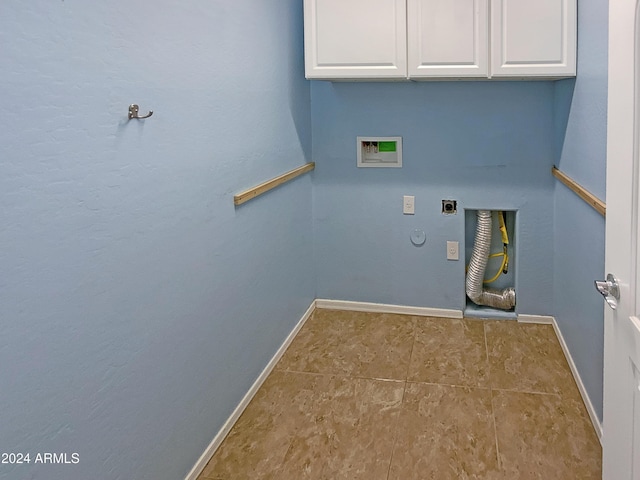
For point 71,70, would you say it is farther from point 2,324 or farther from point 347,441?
point 347,441

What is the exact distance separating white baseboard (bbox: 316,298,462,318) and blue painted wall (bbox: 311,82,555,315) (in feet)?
0.12

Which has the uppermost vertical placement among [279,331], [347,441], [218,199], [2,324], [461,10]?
[461,10]

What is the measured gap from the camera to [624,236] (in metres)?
1.35

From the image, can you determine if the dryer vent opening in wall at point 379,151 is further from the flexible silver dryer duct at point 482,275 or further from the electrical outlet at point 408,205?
the flexible silver dryer duct at point 482,275

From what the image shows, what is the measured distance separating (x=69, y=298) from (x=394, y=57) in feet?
6.90

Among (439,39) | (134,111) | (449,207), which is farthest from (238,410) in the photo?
(439,39)

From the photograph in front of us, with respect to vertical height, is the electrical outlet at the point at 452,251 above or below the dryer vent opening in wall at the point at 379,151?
below

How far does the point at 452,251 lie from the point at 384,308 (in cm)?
53

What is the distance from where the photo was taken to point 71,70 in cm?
137

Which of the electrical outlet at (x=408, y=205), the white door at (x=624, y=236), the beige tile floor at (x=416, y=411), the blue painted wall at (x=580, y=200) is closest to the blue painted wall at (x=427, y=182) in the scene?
the electrical outlet at (x=408, y=205)

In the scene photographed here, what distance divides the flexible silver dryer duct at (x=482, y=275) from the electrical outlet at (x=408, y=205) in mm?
374

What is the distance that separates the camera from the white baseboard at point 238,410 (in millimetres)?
2117

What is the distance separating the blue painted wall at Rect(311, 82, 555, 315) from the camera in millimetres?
3268

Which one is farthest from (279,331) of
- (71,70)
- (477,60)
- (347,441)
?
(71,70)
